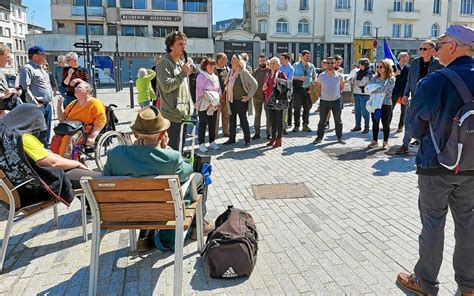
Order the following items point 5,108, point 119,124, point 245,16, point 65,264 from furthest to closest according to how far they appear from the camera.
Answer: point 245,16 < point 119,124 < point 5,108 < point 65,264

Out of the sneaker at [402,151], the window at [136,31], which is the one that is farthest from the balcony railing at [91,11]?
the sneaker at [402,151]

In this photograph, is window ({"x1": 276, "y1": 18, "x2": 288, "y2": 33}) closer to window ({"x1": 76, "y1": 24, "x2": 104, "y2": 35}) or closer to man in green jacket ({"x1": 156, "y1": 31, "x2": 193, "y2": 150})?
window ({"x1": 76, "y1": 24, "x2": 104, "y2": 35})

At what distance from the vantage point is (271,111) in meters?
8.61

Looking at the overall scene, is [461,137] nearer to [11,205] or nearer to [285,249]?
[285,249]

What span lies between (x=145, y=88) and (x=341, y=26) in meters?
46.4

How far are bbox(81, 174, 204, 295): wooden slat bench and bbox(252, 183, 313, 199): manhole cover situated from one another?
8.53ft

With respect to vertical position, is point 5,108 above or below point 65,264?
above

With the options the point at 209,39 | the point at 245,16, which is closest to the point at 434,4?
the point at 245,16

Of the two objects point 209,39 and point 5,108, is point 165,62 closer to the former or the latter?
point 5,108

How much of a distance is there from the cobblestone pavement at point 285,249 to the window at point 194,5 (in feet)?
142

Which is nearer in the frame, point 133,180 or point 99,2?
point 133,180

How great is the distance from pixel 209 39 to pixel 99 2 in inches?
487

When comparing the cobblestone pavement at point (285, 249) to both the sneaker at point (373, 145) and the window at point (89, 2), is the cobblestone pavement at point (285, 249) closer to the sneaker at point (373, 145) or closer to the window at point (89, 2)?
the sneaker at point (373, 145)

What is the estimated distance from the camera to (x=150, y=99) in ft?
34.5
